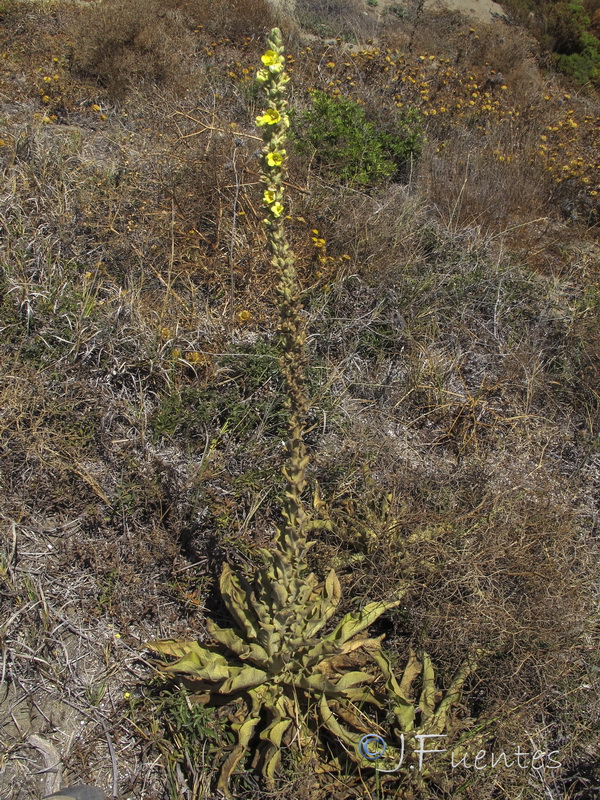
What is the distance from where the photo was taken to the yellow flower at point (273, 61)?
1.53m

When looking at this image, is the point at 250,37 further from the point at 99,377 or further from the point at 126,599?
the point at 126,599

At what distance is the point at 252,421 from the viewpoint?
3201 millimetres

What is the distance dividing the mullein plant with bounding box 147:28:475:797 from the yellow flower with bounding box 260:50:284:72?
49cm

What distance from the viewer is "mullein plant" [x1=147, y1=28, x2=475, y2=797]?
2.18m

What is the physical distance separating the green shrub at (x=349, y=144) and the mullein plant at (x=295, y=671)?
100 inches

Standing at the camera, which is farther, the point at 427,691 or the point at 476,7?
the point at 476,7

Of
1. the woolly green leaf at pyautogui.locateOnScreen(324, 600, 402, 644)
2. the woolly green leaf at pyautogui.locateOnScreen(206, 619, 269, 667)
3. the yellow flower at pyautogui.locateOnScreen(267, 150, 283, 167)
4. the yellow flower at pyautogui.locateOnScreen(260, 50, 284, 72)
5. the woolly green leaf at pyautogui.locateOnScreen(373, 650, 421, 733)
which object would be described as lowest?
the woolly green leaf at pyautogui.locateOnScreen(373, 650, 421, 733)

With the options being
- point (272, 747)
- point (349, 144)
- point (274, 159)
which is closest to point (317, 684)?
point (272, 747)

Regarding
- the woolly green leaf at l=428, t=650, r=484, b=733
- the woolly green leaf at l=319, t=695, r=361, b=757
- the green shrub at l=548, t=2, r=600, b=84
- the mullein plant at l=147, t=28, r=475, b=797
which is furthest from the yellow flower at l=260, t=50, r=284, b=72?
the green shrub at l=548, t=2, r=600, b=84

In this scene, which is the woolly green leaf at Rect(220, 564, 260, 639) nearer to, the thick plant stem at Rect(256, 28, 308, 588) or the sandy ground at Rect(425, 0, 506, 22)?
the thick plant stem at Rect(256, 28, 308, 588)

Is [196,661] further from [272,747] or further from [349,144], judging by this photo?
[349,144]

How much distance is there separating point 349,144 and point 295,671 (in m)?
4.06

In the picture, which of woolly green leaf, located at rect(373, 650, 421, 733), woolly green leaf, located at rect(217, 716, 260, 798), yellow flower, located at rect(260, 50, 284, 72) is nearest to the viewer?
yellow flower, located at rect(260, 50, 284, 72)

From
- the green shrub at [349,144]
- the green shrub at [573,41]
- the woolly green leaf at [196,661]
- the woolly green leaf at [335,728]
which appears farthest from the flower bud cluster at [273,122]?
the green shrub at [573,41]
